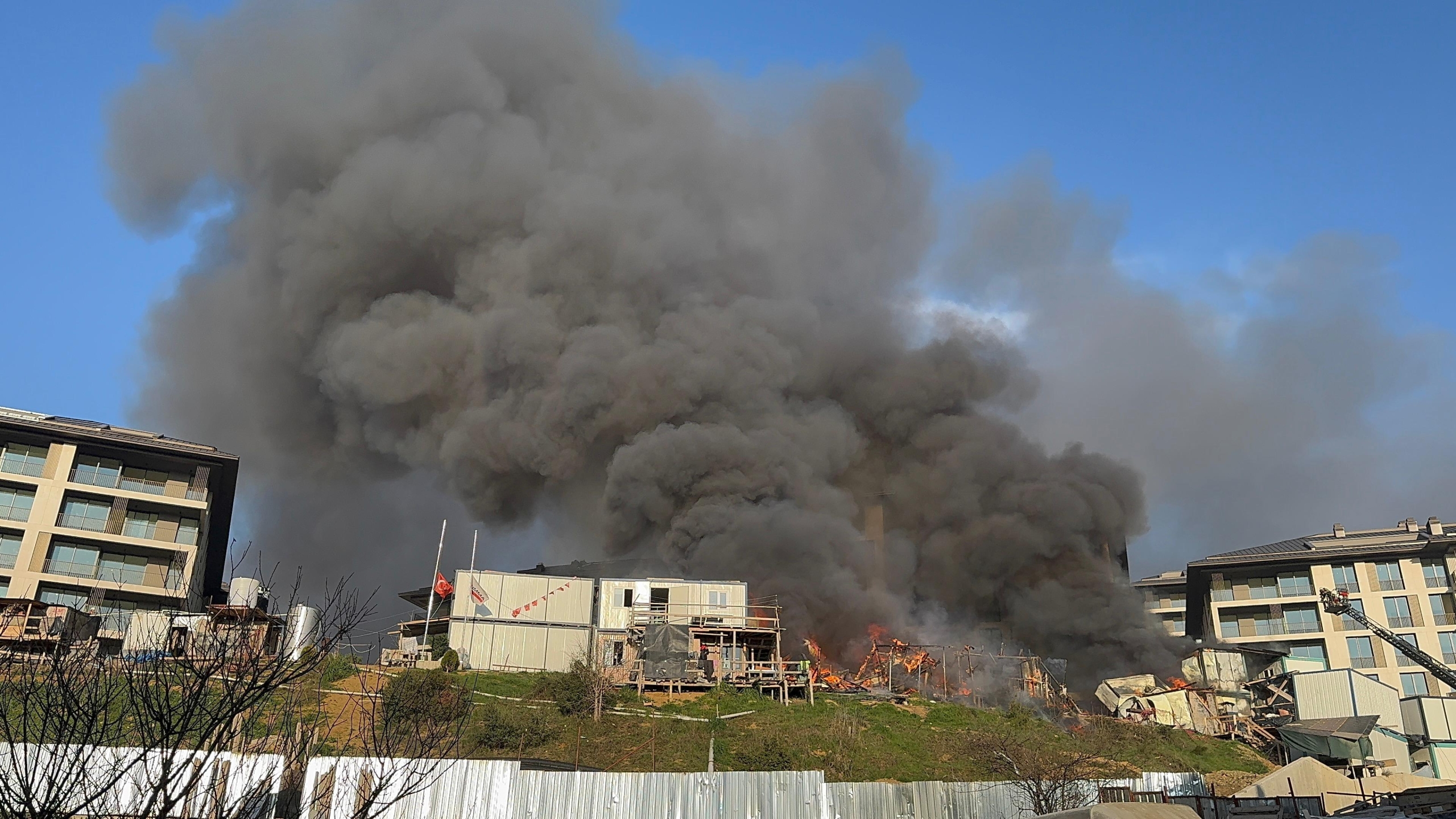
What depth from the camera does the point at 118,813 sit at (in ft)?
41.9

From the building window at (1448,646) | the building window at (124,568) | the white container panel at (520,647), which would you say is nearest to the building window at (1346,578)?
the building window at (1448,646)

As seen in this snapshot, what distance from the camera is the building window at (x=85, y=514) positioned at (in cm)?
4719

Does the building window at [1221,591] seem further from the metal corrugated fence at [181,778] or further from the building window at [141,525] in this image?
the building window at [141,525]

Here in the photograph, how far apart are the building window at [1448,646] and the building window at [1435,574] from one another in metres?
2.45

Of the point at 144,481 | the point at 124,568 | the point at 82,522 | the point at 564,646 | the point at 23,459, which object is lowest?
the point at 564,646

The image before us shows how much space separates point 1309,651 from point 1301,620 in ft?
5.90

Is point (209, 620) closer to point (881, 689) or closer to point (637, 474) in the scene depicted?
point (881, 689)

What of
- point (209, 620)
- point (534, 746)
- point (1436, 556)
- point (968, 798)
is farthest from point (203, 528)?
point (1436, 556)

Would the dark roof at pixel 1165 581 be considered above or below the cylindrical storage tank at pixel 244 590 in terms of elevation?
above

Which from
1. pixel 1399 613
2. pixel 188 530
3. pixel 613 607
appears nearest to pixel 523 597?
pixel 613 607

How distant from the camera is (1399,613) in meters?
54.4

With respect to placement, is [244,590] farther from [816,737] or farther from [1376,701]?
[1376,701]

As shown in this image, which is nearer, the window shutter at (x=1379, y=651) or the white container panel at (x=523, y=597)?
the white container panel at (x=523, y=597)

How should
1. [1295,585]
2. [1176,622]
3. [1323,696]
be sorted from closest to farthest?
1. [1323,696]
2. [1295,585]
3. [1176,622]
